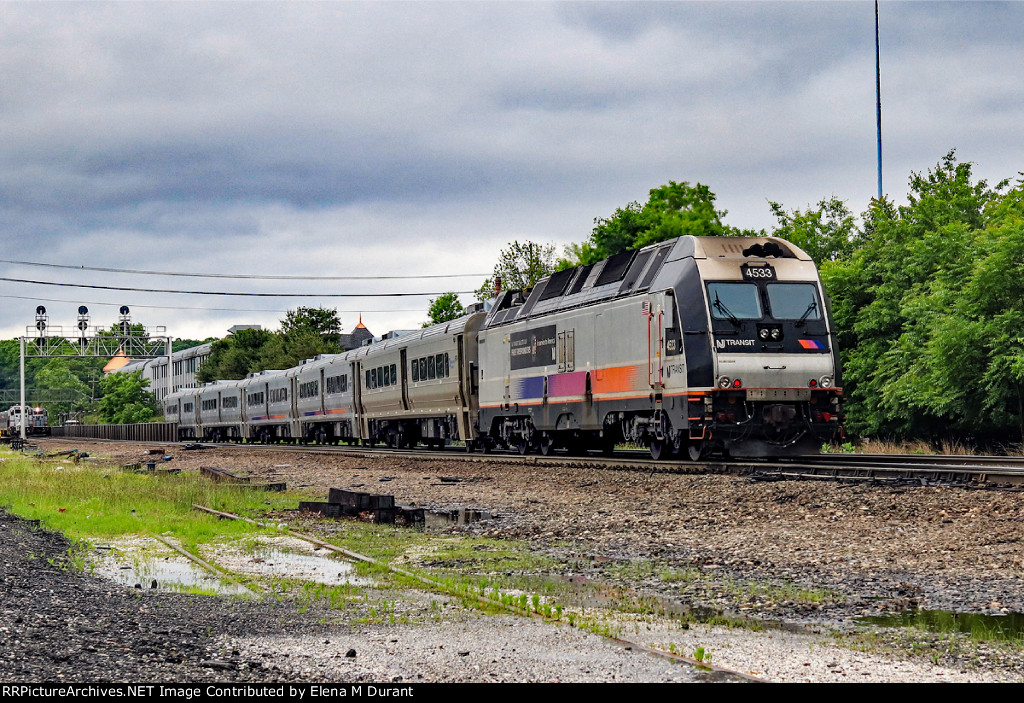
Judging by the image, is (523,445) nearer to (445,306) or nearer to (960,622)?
(960,622)

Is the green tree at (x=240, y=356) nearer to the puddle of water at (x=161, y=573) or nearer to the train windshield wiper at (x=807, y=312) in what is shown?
the train windshield wiper at (x=807, y=312)

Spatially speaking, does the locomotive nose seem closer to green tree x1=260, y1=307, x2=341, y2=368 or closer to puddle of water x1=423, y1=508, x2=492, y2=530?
puddle of water x1=423, y1=508, x2=492, y2=530

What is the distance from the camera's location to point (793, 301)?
1909 cm

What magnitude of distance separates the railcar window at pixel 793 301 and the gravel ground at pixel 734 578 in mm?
3982

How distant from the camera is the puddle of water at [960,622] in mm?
6699

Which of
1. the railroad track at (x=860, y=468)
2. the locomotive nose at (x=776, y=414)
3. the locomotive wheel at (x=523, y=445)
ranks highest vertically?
the locomotive nose at (x=776, y=414)

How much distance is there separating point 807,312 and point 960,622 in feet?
41.0

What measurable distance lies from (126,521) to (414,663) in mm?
9870

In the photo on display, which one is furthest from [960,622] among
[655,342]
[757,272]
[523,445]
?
[523,445]

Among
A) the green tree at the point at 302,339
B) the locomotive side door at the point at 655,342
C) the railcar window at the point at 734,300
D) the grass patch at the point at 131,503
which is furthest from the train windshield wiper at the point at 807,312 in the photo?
the green tree at the point at 302,339

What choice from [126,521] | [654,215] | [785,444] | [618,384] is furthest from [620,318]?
[654,215]

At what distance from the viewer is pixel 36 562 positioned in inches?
401

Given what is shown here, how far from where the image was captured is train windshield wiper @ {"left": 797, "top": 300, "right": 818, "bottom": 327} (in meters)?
18.9
